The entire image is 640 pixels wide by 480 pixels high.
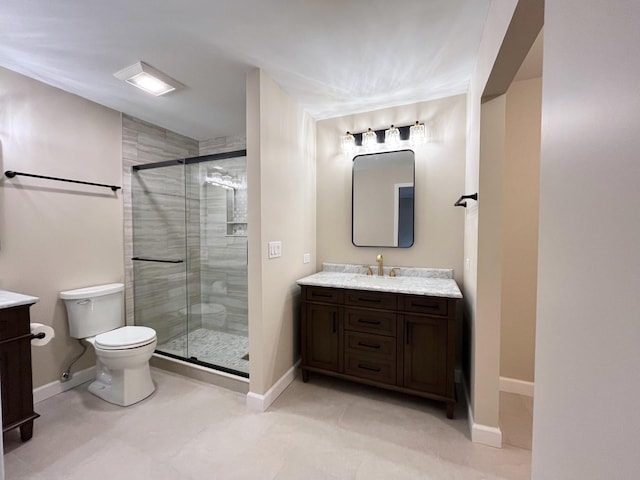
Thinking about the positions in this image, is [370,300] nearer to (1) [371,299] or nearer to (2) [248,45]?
(1) [371,299]

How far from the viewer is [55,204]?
209 cm

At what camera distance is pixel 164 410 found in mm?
1904

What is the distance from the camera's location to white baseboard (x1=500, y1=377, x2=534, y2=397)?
6.89 ft

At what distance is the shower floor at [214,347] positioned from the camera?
2.40 m

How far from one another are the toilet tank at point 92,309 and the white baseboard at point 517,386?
3383 mm

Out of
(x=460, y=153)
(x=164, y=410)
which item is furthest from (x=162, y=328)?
(x=460, y=153)

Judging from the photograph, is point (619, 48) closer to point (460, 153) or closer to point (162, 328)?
point (460, 153)

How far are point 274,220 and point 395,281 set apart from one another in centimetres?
112

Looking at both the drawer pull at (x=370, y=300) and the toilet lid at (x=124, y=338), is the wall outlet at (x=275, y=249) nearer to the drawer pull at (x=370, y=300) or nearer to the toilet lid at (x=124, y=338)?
the drawer pull at (x=370, y=300)

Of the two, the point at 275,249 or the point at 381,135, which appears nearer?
→ the point at 275,249

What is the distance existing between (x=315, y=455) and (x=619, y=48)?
1985 millimetres

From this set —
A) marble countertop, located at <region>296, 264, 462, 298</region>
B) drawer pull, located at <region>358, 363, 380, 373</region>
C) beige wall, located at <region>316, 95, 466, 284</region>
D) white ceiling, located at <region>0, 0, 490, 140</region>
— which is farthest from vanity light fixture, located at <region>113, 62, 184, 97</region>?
drawer pull, located at <region>358, 363, 380, 373</region>

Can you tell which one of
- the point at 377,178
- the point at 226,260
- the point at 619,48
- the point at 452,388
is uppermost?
the point at 377,178

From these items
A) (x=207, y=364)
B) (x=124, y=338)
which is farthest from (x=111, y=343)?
(x=207, y=364)
